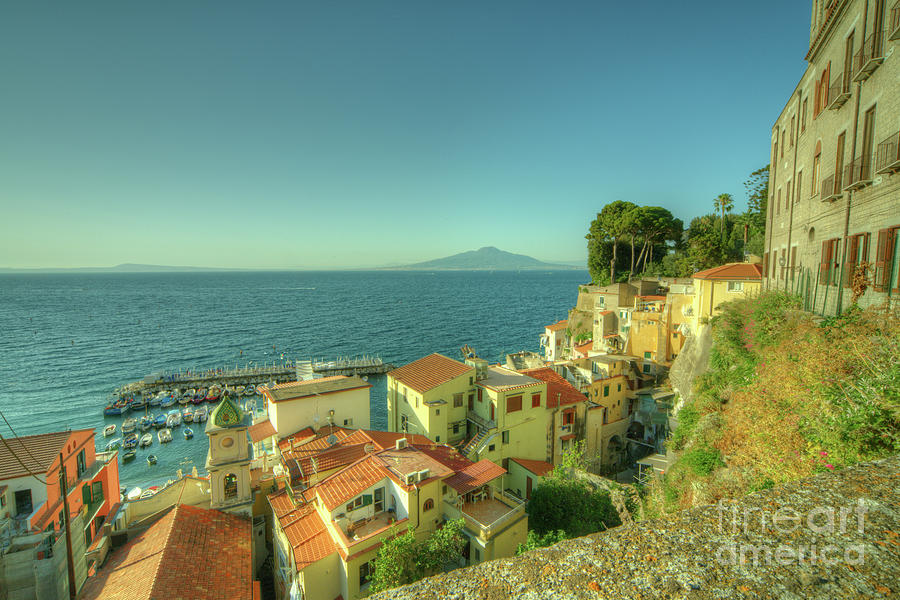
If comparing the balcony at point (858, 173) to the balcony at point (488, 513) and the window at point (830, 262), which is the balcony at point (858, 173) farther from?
the balcony at point (488, 513)

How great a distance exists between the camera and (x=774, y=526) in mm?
3139

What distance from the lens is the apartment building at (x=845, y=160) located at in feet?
34.9

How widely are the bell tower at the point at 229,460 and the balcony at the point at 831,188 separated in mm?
25920

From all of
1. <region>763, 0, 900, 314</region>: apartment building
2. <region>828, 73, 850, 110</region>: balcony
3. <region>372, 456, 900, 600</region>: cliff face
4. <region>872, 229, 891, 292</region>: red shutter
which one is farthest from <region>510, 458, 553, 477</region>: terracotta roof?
<region>372, 456, 900, 600</region>: cliff face

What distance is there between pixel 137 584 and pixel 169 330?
93958mm

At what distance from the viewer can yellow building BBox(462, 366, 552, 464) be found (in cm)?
2511

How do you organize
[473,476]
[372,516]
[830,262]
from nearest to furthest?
[830,262] → [372,516] → [473,476]

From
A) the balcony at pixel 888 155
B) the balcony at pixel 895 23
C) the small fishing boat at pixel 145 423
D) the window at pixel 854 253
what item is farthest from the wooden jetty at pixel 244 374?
the balcony at pixel 895 23

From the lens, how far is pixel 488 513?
1917 centimetres

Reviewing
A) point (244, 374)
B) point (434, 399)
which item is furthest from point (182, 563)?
point (244, 374)

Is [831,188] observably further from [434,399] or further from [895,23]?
[434,399]

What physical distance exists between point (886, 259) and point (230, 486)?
88.9 ft

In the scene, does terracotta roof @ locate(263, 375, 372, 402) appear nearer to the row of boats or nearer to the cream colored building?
the cream colored building

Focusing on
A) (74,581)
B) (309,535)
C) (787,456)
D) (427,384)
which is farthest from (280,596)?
(787,456)
